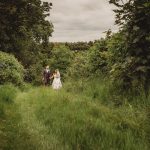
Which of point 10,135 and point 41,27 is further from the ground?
point 41,27

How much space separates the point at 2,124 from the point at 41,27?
2674 cm

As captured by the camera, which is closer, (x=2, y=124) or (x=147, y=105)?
(x=147, y=105)

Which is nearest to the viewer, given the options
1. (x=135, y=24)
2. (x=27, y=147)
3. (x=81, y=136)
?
(x=27, y=147)

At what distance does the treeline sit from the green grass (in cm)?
95

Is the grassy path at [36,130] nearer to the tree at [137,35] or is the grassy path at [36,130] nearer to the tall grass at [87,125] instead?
the tall grass at [87,125]

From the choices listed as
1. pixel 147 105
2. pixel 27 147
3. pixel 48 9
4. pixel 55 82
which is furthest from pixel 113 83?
pixel 48 9

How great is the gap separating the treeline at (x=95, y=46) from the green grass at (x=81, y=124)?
951 mm

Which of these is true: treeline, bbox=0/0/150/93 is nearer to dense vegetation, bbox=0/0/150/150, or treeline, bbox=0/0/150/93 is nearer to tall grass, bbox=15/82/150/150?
dense vegetation, bbox=0/0/150/150

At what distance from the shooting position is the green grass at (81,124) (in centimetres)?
828

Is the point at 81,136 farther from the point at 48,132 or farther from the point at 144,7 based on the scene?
the point at 144,7

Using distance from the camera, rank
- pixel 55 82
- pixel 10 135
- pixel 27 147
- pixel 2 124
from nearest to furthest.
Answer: pixel 27 147
pixel 10 135
pixel 2 124
pixel 55 82

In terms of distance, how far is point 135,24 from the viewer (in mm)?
12680

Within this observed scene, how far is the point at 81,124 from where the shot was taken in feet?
32.0

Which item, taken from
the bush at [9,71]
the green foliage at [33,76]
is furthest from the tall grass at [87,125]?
the green foliage at [33,76]
